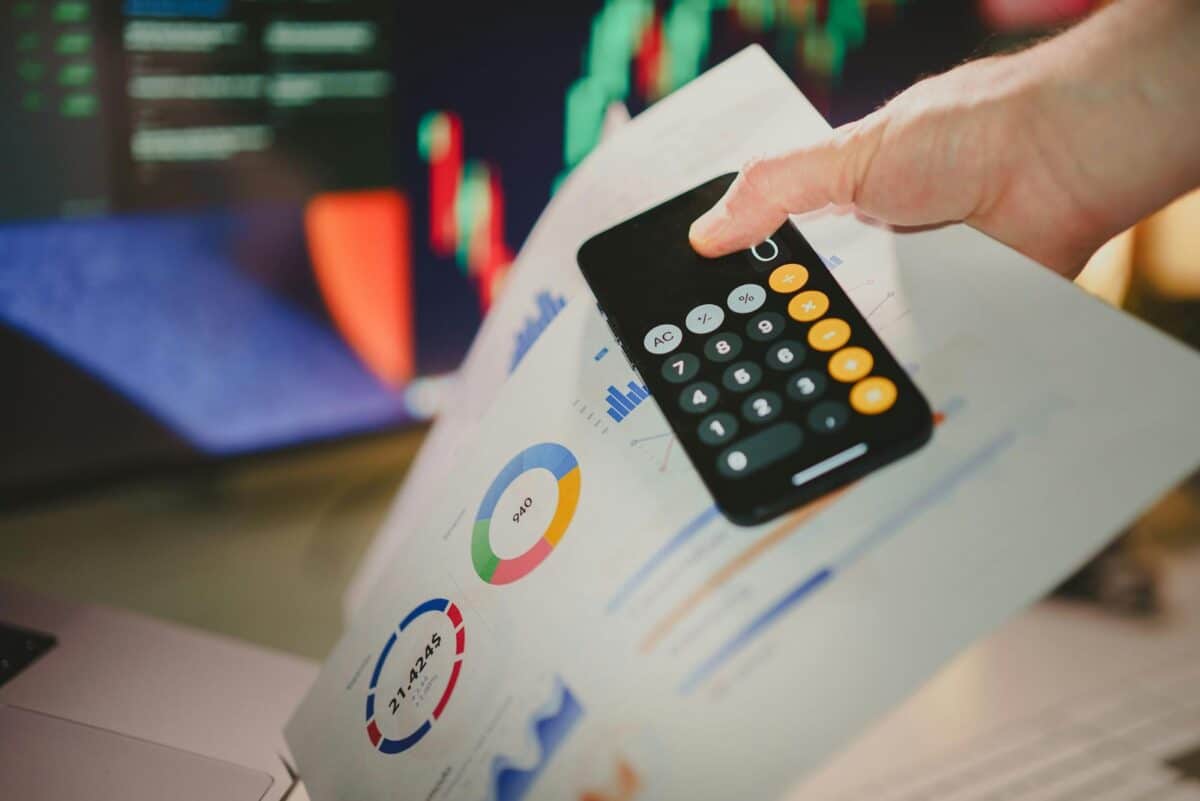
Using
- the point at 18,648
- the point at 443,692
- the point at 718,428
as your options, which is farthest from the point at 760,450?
the point at 18,648

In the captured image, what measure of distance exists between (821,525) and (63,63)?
1.49 feet

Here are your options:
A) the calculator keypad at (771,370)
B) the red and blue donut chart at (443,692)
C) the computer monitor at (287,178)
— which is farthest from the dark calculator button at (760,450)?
the computer monitor at (287,178)

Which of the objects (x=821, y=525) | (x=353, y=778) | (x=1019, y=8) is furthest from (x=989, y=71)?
(x=1019, y=8)

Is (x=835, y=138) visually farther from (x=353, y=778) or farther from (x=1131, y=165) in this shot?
(x=353, y=778)

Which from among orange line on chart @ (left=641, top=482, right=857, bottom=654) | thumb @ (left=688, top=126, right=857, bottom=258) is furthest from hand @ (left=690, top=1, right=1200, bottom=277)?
orange line on chart @ (left=641, top=482, right=857, bottom=654)

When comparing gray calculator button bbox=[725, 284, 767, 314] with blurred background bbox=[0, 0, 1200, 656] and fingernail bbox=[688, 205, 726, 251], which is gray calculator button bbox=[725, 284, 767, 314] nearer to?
fingernail bbox=[688, 205, 726, 251]

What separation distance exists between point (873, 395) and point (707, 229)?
0.09 metres

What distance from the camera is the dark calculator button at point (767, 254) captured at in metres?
0.31

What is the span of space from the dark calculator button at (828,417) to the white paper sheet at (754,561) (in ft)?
0.06

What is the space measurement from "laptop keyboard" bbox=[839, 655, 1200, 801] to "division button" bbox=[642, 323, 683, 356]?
11.8 inches

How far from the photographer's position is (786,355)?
0.93 feet

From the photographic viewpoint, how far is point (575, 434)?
0.30 metres

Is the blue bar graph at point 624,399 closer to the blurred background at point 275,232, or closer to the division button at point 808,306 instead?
the division button at point 808,306

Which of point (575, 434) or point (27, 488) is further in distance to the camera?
point (27, 488)
